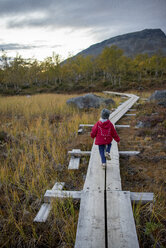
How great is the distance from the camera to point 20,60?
45938 mm

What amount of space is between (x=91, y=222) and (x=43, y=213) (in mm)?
752

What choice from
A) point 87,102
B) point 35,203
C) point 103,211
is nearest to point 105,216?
point 103,211

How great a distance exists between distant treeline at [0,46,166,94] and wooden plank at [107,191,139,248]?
3106cm

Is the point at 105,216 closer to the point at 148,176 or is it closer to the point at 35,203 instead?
the point at 35,203

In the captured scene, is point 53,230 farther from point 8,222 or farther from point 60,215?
point 8,222

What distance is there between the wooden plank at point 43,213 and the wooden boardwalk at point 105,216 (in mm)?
514

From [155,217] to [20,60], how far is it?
169ft

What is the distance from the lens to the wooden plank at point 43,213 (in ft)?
7.09

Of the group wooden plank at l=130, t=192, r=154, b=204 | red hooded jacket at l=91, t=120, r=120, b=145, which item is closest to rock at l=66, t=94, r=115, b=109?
red hooded jacket at l=91, t=120, r=120, b=145

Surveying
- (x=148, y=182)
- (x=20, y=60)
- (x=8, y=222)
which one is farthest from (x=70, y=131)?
(x=20, y=60)

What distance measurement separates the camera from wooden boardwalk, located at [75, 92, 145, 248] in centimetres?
170

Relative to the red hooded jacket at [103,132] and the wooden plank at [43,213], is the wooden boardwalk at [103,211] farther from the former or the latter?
the red hooded jacket at [103,132]

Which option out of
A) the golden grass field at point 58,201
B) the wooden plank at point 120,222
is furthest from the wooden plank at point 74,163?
the wooden plank at point 120,222

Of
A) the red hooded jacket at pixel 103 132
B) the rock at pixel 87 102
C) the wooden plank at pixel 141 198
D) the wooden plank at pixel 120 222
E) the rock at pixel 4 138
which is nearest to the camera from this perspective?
the wooden plank at pixel 120 222
